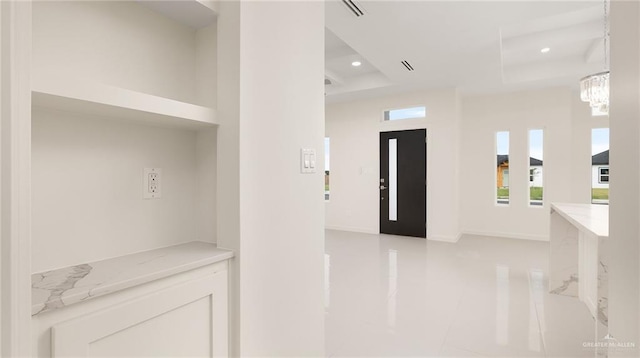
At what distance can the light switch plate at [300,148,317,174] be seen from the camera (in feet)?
5.20

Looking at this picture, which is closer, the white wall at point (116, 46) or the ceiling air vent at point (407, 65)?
the white wall at point (116, 46)

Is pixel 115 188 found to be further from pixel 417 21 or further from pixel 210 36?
pixel 417 21

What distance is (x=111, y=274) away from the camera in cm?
95

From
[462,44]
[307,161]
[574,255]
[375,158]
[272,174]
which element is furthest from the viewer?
[375,158]

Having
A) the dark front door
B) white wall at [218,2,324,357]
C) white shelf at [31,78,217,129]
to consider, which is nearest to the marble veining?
white wall at [218,2,324,357]

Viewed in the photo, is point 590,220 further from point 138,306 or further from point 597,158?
point 597,158

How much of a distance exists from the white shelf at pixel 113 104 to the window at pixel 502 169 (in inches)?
241

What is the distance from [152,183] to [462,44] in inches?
148

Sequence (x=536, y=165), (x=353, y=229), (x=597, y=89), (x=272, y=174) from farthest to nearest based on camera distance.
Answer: (x=353, y=229) → (x=536, y=165) → (x=597, y=89) → (x=272, y=174)

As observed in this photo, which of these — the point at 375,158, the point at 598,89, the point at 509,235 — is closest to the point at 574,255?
the point at 598,89

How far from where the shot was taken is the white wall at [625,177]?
1.76ft

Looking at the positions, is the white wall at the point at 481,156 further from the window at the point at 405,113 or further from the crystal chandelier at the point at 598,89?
the crystal chandelier at the point at 598,89

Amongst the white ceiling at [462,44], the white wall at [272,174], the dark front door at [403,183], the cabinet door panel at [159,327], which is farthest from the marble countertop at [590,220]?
the dark front door at [403,183]

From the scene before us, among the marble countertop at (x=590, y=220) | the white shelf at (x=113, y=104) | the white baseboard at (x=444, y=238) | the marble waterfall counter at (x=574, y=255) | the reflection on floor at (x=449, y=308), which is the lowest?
the reflection on floor at (x=449, y=308)
